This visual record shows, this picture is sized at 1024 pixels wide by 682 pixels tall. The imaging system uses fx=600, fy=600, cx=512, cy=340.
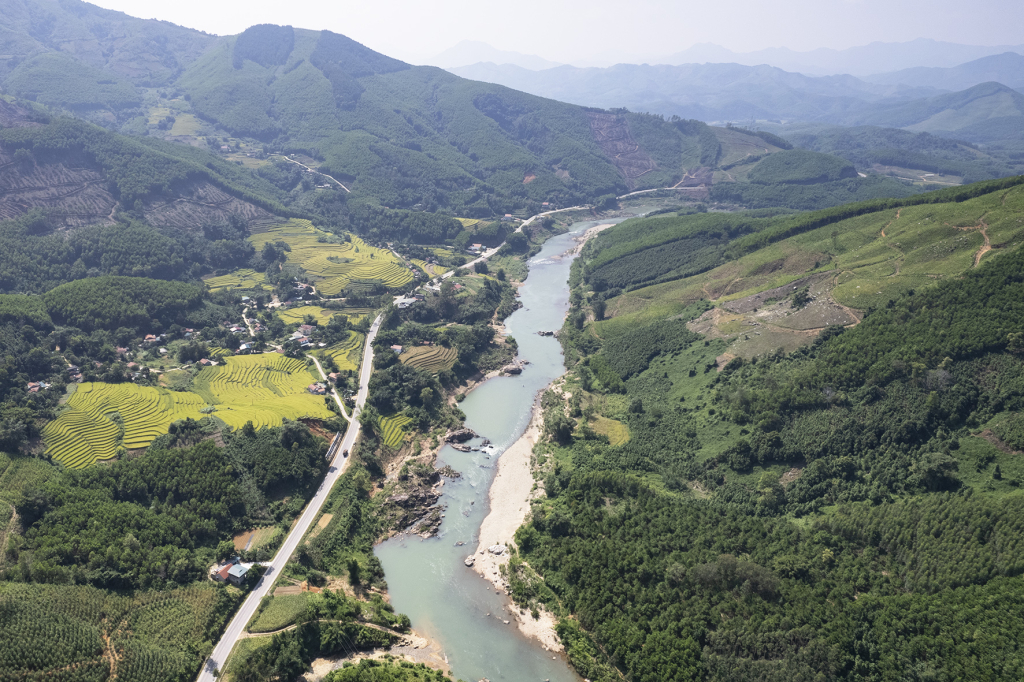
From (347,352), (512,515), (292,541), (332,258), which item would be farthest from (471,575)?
(332,258)

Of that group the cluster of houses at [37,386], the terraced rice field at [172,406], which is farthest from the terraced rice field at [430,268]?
the cluster of houses at [37,386]

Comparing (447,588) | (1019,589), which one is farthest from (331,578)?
(1019,589)

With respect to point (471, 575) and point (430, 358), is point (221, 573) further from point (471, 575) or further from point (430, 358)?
point (430, 358)

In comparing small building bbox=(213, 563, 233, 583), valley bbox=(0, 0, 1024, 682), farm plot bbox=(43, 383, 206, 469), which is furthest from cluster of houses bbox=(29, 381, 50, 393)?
small building bbox=(213, 563, 233, 583)

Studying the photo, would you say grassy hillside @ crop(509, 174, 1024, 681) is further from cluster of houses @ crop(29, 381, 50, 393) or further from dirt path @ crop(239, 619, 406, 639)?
cluster of houses @ crop(29, 381, 50, 393)

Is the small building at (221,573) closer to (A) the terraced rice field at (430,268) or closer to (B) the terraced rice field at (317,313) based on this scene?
(B) the terraced rice field at (317,313)
